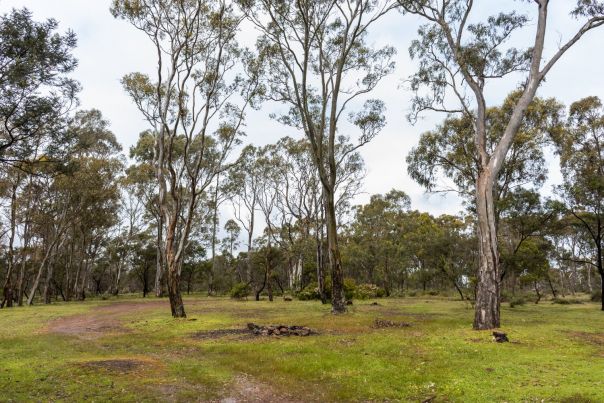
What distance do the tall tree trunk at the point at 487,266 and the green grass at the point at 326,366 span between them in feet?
2.55

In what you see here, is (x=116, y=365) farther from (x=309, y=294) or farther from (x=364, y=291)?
(x=364, y=291)

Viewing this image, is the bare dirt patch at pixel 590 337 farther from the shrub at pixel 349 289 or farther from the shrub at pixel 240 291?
the shrub at pixel 240 291

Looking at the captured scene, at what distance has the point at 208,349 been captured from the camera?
12719 mm

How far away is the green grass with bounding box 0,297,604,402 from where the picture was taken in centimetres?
800

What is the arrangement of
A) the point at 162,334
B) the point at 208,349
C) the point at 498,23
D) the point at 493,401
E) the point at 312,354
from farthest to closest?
the point at 498,23 < the point at 162,334 < the point at 208,349 < the point at 312,354 < the point at 493,401

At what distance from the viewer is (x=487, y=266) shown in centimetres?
1611

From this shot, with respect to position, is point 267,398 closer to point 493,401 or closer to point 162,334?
point 493,401

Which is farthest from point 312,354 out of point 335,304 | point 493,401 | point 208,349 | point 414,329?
point 335,304

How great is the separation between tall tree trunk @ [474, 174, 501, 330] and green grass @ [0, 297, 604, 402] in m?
0.78

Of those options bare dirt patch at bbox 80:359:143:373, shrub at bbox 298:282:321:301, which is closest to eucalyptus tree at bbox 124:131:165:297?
shrub at bbox 298:282:321:301

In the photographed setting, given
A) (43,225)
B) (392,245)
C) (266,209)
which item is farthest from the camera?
(392,245)

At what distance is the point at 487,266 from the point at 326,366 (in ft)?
29.5

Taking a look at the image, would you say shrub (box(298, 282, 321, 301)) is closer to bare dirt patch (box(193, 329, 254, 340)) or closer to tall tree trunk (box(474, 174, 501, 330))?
bare dirt patch (box(193, 329, 254, 340))

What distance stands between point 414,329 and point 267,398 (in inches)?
378
